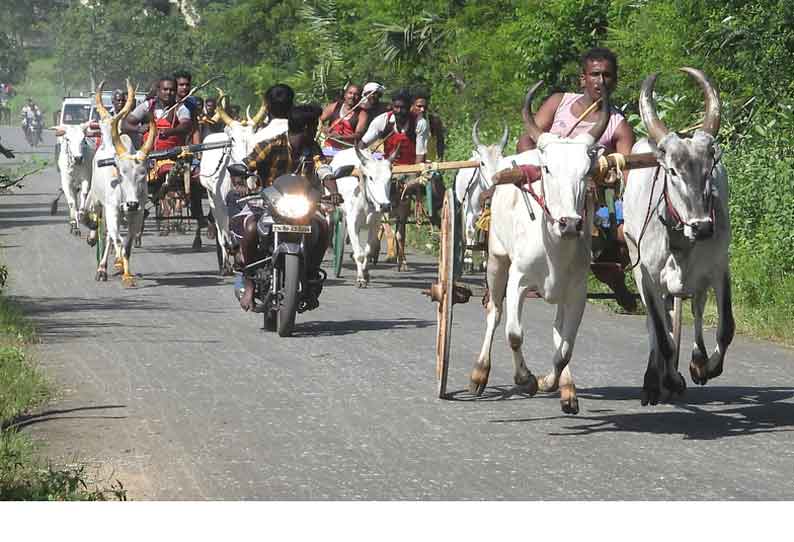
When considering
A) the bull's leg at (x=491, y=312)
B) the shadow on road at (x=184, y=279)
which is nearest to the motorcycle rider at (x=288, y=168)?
the bull's leg at (x=491, y=312)

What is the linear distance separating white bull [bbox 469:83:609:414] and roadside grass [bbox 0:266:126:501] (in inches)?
114

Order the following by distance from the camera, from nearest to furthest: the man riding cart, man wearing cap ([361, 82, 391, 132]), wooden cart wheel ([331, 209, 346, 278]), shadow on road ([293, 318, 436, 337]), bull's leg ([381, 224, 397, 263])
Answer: shadow on road ([293, 318, 436, 337])
wooden cart wheel ([331, 209, 346, 278])
bull's leg ([381, 224, 397, 263])
the man riding cart
man wearing cap ([361, 82, 391, 132])

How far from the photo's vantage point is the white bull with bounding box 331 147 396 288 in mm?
18672

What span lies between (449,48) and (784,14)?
14754 millimetres

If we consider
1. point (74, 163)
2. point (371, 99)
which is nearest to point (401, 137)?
point (371, 99)

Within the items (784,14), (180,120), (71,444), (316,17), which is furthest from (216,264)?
(316,17)

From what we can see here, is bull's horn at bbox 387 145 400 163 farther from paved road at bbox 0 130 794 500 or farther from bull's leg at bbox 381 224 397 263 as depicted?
paved road at bbox 0 130 794 500

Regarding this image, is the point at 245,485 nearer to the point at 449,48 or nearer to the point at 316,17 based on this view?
the point at 449,48

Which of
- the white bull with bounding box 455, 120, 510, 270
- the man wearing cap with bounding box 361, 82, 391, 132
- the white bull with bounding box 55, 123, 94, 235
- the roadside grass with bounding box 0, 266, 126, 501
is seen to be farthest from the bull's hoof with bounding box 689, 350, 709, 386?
the white bull with bounding box 55, 123, 94, 235

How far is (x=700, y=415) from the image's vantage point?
10227mm

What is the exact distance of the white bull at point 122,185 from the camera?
61.1ft

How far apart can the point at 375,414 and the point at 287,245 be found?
13.6 ft

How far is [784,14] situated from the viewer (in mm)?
15633

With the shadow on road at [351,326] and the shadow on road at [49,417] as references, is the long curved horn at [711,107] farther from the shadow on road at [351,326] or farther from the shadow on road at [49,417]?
the shadow on road at [351,326]
